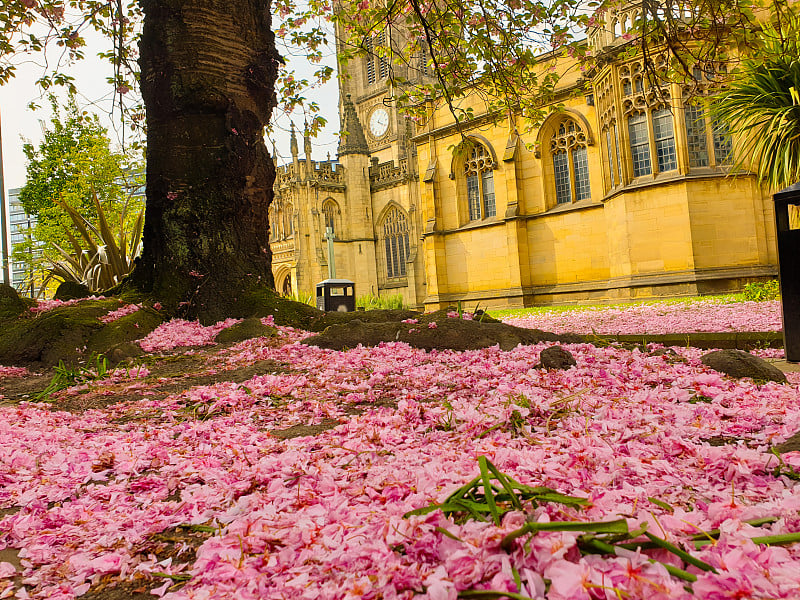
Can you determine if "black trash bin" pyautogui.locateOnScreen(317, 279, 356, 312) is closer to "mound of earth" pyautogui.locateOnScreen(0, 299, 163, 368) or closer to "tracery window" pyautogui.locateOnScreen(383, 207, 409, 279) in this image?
"mound of earth" pyautogui.locateOnScreen(0, 299, 163, 368)

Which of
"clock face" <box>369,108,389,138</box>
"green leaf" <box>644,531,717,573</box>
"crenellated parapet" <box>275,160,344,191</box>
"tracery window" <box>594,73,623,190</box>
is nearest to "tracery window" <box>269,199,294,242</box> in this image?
"crenellated parapet" <box>275,160,344,191</box>

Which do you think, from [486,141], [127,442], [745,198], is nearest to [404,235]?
[486,141]

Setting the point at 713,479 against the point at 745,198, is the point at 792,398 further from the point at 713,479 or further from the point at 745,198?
the point at 745,198

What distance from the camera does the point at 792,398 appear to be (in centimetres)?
243

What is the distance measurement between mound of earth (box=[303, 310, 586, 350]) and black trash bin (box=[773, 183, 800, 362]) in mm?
1639

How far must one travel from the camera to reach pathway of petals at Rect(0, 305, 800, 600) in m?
0.98

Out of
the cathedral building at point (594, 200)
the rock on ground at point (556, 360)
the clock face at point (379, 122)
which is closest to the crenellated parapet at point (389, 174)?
the clock face at point (379, 122)

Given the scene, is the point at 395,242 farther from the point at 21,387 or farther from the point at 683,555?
the point at 683,555

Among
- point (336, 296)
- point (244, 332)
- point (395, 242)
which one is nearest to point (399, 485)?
point (244, 332)

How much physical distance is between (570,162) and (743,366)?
73.3 ft

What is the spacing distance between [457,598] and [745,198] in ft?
67.1

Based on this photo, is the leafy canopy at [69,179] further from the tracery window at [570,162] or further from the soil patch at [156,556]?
the soil patch at [156,556]

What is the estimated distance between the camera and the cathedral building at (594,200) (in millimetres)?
17484

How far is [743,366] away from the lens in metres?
3.14
